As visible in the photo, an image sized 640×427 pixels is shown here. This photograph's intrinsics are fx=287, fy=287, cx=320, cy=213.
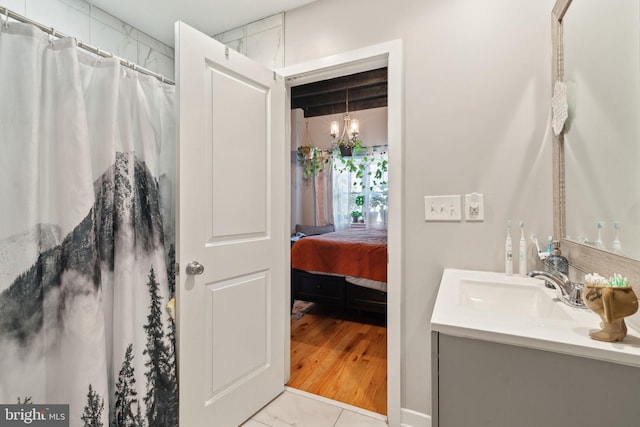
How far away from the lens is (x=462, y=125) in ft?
4.73

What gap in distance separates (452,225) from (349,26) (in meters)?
1.27

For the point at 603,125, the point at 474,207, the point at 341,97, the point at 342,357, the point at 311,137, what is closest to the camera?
the point at 603,125

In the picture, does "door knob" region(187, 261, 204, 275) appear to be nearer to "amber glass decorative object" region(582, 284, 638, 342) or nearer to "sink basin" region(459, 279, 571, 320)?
"sink basin" region(459, 279, 571, 320)

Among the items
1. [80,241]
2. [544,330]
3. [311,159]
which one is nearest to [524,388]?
[544,330]

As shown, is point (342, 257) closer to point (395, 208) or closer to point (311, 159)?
point (395, 208)

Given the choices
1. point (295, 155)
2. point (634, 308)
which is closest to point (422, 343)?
point (634, 308)

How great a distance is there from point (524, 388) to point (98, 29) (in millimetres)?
2640

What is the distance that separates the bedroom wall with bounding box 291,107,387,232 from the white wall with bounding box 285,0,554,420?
3.64 m

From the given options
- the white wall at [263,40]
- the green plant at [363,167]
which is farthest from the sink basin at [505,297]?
the green plant at [363,167]

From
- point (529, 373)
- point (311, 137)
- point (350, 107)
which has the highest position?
point (350, 107)

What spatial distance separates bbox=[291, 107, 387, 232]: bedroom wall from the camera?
5203 millimetres

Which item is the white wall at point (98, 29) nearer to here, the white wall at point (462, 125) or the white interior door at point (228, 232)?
the white interior door at point (228, 232)

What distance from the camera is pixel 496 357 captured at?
694mm

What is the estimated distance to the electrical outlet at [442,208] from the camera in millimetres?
1450
